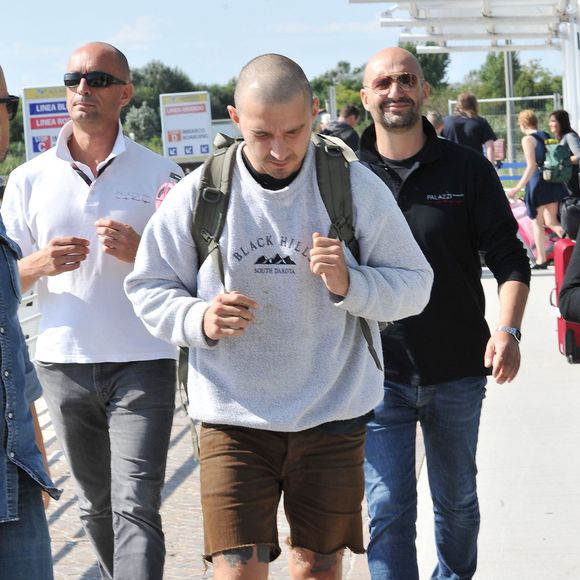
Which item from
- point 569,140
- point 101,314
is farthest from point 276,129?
point 569,140

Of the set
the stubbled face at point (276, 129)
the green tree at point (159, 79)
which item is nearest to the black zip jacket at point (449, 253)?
the stubbled face at point (276, 129)

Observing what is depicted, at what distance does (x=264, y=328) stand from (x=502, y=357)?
1.08 meters

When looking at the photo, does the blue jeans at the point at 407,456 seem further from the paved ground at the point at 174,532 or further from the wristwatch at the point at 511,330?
the paved ground at the point at 174,532

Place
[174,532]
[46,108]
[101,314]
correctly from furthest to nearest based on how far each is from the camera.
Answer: [46,108] → [174,532] → [101,314]

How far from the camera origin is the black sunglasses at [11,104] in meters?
2.89

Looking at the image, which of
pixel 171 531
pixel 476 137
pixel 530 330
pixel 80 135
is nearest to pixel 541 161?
pixel 476 137

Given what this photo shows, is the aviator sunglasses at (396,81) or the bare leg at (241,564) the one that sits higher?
the aviator sunglasses at (396,81)

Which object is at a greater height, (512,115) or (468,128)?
(512,115)

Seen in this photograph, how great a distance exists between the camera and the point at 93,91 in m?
4.42

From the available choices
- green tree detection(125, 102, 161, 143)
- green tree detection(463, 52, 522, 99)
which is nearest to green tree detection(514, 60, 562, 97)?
green tree detection(463, 52, 522, 99)

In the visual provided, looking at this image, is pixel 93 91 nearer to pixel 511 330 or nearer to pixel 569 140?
pixel 511 330

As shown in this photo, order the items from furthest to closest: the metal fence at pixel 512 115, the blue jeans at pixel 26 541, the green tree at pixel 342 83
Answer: the green tree at pixel 342 83 → the metal fence at pixel 512 115 → the blue jeans at pixel 26 541

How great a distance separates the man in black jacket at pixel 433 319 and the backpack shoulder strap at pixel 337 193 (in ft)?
2.74

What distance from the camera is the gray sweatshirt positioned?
333 cm
